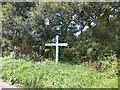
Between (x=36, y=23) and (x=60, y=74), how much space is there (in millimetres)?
4522

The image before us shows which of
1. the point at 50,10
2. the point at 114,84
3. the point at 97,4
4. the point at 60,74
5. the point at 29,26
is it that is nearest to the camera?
the point at 114,84

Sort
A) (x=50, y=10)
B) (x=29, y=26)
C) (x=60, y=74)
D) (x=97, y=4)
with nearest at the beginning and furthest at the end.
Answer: (x=60, y=74) < (x=97, y=4) < (x=50, y=10) < (x=29, y=26)

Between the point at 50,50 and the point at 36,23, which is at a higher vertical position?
the point at 36,23

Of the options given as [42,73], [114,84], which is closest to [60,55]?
[42,73]

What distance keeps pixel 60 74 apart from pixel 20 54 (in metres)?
4.69

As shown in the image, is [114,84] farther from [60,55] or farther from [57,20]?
[57,20]

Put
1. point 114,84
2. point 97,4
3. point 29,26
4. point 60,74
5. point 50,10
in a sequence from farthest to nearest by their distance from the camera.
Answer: point 29,26, point 50,10, point 97,4, point 60,74, point 114,84

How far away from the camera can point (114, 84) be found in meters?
6.45

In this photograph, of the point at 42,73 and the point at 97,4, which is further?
the point at 97,4

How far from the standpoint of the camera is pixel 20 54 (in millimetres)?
11148

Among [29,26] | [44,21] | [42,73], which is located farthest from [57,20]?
[42,73]

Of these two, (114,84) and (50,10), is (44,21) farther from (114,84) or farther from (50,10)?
(114,84)

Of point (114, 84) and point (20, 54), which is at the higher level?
point (20, 54)

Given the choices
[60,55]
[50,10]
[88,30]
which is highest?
[50,10]
